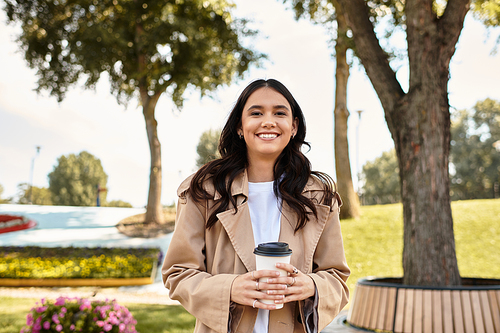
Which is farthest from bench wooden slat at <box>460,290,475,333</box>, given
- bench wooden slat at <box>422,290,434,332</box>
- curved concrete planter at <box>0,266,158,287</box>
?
curved concrete planter at <box>0,266,158,287</box>

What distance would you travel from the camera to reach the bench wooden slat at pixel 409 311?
4.59 m

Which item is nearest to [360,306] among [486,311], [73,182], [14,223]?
[486,311]

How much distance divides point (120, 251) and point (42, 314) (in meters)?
11.6

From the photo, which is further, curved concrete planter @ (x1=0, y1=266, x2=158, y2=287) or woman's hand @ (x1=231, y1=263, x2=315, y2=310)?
curved concrete planter @ (x1=0, y1=266, x2=158, y2=287)

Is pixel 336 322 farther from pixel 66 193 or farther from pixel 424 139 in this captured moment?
pixel 66 193

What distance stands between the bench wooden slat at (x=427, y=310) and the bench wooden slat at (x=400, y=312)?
21 centimetres

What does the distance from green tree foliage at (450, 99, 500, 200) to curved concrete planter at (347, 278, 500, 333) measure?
130 feet

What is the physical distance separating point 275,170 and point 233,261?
1.62ft

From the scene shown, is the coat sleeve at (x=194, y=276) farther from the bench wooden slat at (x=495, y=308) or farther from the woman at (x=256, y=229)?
the bench wooden slat at (x=495, y=308)

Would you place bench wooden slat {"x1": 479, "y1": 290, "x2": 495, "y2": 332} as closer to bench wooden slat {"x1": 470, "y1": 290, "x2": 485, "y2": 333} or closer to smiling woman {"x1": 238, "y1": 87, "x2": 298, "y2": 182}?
bench wooden slat {"x1": 470, "y1": 290, "x2": 485, "y2": 333}

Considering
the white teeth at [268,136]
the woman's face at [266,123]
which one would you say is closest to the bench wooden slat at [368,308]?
the woman's face at [266,123]

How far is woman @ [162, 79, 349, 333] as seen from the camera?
1.77 m

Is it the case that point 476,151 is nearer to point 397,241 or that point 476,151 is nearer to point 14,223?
point 397,241

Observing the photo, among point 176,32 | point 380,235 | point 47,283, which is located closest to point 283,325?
point 47,283
